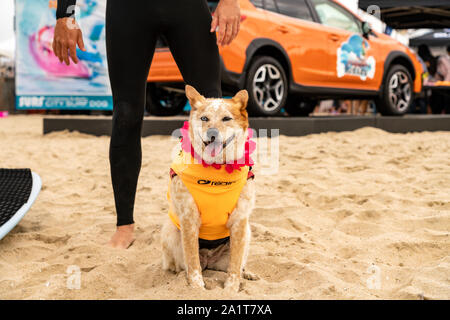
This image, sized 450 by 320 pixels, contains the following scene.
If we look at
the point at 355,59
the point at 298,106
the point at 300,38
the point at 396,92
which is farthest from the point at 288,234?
the point at 298,106

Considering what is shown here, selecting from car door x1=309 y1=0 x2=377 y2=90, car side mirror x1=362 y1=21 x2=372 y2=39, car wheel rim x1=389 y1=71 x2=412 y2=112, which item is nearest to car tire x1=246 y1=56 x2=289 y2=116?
car door x1=309 y1=0 x2=377 y2=90

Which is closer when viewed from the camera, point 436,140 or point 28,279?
point 28,279

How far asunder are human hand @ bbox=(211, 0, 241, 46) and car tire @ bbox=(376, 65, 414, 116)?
5.43 metres

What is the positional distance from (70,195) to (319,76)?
12.7 ft

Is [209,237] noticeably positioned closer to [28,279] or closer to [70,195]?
[28,279]

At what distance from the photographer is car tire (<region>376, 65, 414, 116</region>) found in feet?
22.1

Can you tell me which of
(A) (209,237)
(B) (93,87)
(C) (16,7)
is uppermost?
(C) (16,7)

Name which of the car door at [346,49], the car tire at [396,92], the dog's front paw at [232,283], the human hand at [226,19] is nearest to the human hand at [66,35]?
the human hand at [226,19]

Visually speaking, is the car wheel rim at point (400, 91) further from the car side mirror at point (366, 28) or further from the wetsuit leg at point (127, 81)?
the wetsuit leg at point (127, 81)

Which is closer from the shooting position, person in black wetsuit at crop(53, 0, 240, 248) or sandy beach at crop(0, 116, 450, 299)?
sandy beach at crop(0, 116, 450, 299)

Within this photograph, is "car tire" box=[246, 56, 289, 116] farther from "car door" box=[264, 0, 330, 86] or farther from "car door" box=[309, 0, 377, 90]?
"car door" box=[309, 0, 377, 90]

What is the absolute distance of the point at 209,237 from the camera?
1694 mm

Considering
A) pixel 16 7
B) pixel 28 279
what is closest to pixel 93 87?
pixel 16 7

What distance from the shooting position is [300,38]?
5559mm
